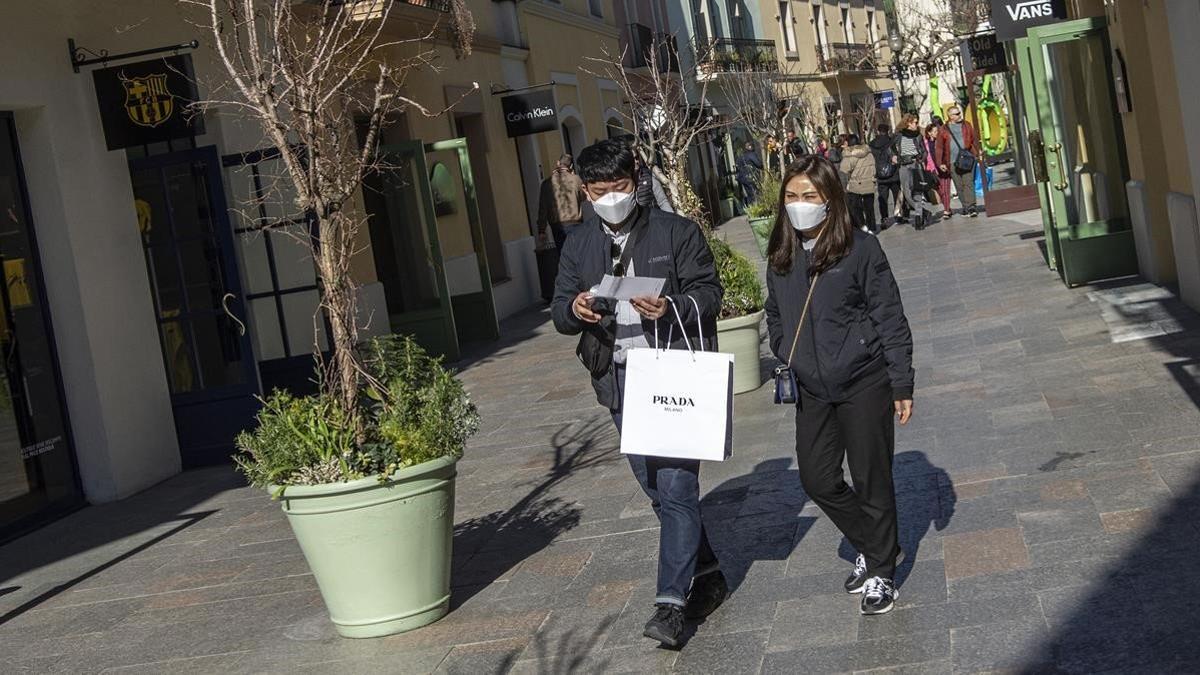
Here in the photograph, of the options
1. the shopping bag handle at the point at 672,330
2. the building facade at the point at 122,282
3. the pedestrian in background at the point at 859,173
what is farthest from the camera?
the pedestrian in background at the point at 859,173

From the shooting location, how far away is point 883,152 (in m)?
23.6

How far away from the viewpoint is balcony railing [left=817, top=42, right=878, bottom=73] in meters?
50.9

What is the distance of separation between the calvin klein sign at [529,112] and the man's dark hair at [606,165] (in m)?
16.2

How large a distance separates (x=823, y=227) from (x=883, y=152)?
61.0 feet

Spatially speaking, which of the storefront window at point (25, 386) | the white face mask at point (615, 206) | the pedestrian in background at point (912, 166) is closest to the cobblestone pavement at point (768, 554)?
the storefront window at point (25, 386)

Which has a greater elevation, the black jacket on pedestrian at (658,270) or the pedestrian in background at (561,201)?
the pedestrian in background at (561,201)

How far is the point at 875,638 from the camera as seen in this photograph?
206 inches

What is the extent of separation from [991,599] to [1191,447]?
2.17 m

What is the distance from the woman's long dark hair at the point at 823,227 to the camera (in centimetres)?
541

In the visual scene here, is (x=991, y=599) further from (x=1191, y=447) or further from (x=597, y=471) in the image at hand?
(x=597, y=471)

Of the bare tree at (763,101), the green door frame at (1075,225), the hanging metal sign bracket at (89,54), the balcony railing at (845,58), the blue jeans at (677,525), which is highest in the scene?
the balcony railing at (845,58)

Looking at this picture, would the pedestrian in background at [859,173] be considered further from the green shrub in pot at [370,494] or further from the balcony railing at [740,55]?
the green shrub in pot at [370,494]

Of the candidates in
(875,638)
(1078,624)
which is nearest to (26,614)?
(875,638)

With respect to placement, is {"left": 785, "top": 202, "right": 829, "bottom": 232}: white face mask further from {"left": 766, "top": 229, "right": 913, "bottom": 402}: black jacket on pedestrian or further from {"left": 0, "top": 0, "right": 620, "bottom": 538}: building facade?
{"left": 0, "top": 0, "right": 620, "bottom": 538}: building facade
